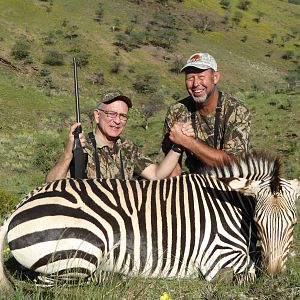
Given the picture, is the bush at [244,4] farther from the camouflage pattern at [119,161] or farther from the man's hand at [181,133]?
the man's hand at [181,133]

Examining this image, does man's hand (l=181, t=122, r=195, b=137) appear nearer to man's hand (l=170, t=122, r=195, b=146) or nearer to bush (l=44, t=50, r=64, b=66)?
man's hand (l=170, t=122, r=195, b=146)

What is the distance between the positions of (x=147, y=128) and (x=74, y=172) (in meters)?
18.8

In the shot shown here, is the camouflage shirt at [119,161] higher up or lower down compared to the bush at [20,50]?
higher up

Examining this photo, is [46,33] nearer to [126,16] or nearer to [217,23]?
[126,16]

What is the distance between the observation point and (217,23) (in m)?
77.5

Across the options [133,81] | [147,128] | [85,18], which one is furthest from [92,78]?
[147,128]

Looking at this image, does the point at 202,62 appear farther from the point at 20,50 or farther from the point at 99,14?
the point at 99,14

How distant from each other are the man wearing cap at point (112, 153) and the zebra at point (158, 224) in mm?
1053

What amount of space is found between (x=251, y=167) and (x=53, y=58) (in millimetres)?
43546

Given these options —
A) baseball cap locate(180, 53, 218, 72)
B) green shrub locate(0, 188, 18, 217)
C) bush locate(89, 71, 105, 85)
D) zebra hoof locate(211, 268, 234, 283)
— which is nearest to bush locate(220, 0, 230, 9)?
bush locate(89, 71, 105, 85)

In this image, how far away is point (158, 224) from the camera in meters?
3.85

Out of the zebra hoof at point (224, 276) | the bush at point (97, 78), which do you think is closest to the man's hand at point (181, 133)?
the zebra hoof at point (224, 276)

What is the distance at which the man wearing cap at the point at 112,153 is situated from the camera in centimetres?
510

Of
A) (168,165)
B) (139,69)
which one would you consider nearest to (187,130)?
(168,165)
